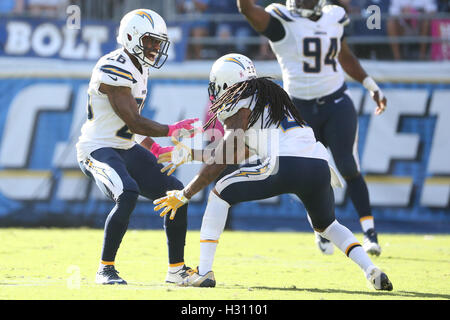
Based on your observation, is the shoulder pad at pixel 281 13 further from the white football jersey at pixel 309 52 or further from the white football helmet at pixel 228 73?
the white football helmet at pixel 228 73

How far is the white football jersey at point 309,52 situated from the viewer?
23.1 feet

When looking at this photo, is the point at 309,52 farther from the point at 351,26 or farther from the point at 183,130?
the point at 351,26

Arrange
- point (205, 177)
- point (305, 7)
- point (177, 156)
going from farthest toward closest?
point (305, 7) < point (177, 156) < point (205, 177)

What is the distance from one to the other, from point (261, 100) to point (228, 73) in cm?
32

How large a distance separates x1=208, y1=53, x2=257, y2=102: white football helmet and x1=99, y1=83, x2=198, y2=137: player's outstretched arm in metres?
0.35

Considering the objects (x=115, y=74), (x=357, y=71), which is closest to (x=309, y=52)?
(x=357, y=71)

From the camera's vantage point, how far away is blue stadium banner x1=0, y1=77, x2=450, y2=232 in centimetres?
993

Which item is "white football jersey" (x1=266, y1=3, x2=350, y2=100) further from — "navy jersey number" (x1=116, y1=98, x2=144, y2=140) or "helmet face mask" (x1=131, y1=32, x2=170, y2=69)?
"navy jersey number" (x1=116, y1=98, x2=144, y2=140)

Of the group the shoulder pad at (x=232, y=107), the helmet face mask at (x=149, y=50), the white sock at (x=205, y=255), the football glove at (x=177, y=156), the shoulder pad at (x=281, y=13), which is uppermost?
the shoulder pad at (x=281, y=13)

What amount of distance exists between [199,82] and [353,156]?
346 centimetres

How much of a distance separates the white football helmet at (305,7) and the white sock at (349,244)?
2.50 meters

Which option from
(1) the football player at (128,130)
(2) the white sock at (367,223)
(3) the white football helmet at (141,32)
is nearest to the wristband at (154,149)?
(1) the football player at (128,130)

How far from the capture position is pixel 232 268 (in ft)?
20.4
